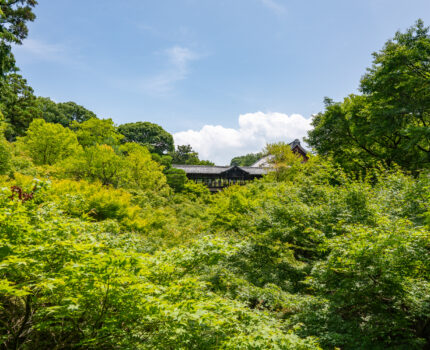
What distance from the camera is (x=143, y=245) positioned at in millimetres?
9000

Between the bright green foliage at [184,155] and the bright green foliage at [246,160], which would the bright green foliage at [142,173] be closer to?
the bright green foliage at [184,155]

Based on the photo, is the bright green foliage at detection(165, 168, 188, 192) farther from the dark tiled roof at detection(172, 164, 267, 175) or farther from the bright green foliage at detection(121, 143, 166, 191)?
the bright green foliage at detection(121, 143, 166, 191)

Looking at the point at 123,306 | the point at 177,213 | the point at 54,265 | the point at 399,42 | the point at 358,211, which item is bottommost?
the point at 177,213

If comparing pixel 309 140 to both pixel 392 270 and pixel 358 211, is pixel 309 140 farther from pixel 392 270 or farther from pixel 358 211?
pixel 392 270

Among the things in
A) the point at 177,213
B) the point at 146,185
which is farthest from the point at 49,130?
the point at 177,213

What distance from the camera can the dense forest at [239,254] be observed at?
2752 mm

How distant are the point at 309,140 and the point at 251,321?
55.8 ft

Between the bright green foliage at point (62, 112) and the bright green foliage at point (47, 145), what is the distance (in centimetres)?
2135

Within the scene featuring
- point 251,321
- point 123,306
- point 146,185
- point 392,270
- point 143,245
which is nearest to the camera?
point 123,306

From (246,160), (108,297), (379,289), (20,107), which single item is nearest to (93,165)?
(108,297)

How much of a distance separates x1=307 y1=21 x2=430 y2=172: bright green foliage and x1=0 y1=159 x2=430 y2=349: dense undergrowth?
5440 millimetres

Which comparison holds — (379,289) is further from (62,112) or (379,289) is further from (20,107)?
(62,112)

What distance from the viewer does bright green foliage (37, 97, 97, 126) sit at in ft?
125

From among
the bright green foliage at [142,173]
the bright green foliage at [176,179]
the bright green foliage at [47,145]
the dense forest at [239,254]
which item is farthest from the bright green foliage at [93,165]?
the bright green foliage at [176,179]
